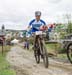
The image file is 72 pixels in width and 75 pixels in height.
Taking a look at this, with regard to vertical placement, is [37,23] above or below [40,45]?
above

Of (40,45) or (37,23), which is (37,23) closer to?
(37,23)

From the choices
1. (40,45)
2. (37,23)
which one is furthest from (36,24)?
(40,45)

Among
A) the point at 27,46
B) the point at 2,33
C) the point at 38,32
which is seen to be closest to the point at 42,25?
the point at 38,32

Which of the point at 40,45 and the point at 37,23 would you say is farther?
the point at 37,23

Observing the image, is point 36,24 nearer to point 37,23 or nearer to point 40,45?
point 37,23

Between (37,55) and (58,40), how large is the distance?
41.8 feet

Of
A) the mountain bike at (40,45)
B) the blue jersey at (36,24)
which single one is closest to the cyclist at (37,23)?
the blue jersey at (36,24)

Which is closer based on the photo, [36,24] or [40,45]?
[40,45]

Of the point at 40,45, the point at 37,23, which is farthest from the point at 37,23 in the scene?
the point at 40,45

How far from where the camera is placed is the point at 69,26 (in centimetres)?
2650

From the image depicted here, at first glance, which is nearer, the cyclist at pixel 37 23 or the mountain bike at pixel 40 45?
the mountain bike at pixel 40 45

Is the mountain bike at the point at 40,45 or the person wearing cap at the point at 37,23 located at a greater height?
the person wearing cap at the point at 37,23

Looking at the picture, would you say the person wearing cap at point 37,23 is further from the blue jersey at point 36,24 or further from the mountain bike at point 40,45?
the mountain bike at point 40,45

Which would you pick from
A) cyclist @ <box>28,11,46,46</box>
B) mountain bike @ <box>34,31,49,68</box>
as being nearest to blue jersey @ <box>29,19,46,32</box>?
cyclist @ <box>28,11,46,46</box>
